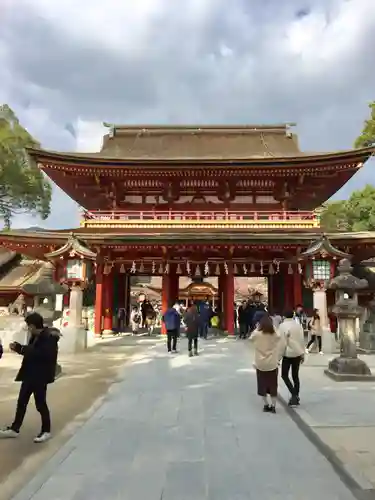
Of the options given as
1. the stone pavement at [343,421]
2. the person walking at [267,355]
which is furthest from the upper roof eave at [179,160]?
the person walking at [267,355]

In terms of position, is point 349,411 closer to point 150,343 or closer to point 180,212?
point 150,343

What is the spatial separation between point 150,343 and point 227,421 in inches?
454

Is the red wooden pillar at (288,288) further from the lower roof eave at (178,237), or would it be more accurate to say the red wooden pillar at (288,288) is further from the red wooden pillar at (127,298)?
the red wooden pillar at (127,298)

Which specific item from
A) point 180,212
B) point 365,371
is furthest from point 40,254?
point 365,371

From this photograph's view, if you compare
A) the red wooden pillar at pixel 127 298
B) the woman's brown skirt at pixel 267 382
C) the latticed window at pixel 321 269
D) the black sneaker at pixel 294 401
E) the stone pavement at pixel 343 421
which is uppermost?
the latticed window at pixel 321 269

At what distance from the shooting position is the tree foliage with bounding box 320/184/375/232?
3739 centimetres

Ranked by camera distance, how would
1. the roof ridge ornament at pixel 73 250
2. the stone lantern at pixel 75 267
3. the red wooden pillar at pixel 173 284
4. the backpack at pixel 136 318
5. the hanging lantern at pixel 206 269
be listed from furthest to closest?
the backpack at pixel 136 318 < the red wooden pillar at pixel 173 284 < the hanging lantern at pixel 206 269 < the roof ridge ornament at pixel 73 250 < the stone lantern at pixel 75 267

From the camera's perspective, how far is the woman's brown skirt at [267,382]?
692cm

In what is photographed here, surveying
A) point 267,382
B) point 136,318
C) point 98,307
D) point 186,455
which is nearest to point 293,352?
point 267,382

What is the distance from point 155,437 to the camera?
19.1ft

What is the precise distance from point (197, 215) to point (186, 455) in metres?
17.2

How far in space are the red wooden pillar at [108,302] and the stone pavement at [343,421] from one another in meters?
12.4

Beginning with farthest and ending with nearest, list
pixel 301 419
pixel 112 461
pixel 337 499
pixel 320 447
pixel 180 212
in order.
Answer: pixel 180 212, pixel 301 419, pixel 320 447, pixel 112 461, pixel 337 499

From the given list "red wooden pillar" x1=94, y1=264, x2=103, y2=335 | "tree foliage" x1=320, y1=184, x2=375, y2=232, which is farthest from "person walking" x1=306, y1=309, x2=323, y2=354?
"tree foliage" x1=320, y1=184, x2=375, y2=232
